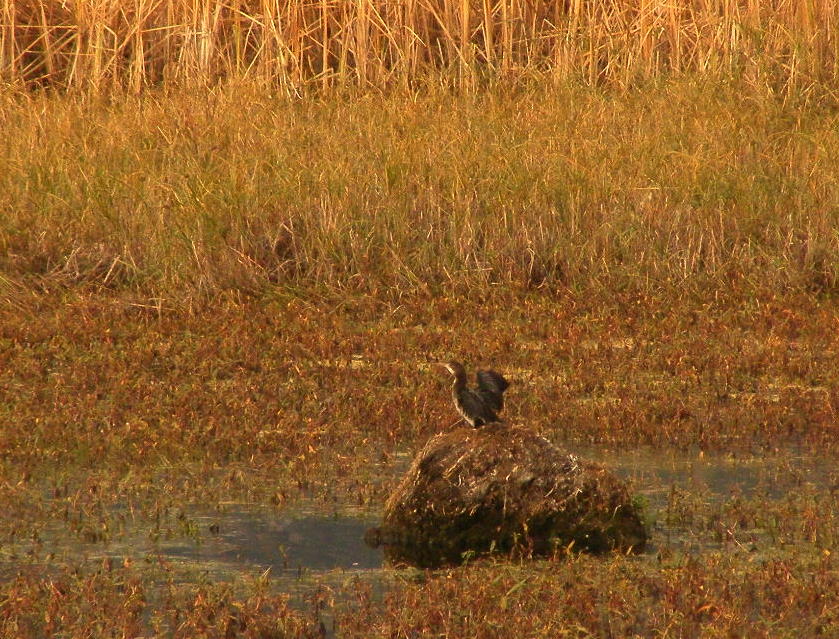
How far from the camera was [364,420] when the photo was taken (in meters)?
7.84

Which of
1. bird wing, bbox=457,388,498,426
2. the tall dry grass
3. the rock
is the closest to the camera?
the rock

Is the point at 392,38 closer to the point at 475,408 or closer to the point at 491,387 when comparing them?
the point at 491,387

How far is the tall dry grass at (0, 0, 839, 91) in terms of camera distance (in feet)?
43.9

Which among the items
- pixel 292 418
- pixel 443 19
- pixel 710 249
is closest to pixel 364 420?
pixel 292 418

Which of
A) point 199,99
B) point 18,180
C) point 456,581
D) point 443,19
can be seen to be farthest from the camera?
point 443,19

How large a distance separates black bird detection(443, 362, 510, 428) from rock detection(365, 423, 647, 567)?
0.33m

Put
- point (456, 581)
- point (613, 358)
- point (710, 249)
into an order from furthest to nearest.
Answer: point (710, 249)
point (613, 358)
point (456, 581)

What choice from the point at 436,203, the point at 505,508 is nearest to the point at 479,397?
the point at 505,508

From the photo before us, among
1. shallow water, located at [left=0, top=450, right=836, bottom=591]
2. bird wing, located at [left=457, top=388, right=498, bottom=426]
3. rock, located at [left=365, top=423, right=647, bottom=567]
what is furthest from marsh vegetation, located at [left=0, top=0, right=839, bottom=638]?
bird wing, located at [left=457, top=388, right=498, bottom=426]

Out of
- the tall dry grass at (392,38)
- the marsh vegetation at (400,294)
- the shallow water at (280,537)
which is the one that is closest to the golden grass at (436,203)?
the marsh vegetation at (400,294)

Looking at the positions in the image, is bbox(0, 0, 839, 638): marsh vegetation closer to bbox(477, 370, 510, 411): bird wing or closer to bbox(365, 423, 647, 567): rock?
bbox(365, 423, 647, 567): rock

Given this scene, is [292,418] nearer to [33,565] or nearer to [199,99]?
[33,565]

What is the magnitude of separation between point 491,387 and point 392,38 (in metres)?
7.66

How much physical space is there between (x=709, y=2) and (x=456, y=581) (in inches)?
359
